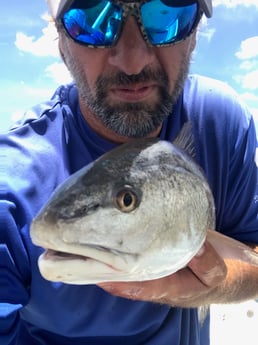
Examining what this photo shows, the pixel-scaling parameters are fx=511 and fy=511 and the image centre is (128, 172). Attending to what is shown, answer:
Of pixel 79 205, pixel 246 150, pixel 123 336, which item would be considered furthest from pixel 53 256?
pixel 246 150

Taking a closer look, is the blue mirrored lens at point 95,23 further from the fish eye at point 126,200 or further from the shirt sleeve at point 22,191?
the fish eye at point 126,200

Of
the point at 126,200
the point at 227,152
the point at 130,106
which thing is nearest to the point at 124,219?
the point at 126,200

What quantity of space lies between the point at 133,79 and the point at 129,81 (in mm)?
19

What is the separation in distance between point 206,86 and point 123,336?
1.39 metres

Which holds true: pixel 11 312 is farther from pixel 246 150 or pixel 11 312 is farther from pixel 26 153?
pixel 246 150

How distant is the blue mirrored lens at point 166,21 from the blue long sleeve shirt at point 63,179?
45 cm

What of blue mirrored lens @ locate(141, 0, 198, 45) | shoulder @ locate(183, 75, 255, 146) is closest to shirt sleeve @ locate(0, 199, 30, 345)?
blue mirrored lens @ locate(141, 0, 198, 45)

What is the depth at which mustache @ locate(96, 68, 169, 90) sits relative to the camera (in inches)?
83.0

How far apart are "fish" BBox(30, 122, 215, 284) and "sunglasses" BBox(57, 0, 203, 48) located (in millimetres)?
601

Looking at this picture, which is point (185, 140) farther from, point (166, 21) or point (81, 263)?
point (81, 263)

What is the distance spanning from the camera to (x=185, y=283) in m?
1.95

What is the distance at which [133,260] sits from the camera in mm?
1398

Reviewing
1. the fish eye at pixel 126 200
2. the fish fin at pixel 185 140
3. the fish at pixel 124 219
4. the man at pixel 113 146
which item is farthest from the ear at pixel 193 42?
the fish eye at pixel 126 200

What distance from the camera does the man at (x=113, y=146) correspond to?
204 centimetres
